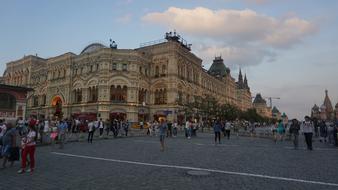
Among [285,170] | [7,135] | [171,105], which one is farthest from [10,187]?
[171,105]

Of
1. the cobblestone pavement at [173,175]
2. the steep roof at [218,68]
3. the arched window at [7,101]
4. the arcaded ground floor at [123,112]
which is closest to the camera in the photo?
the cobblestone pavement at [173,175]

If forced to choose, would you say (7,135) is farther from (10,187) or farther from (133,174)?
(133,174)

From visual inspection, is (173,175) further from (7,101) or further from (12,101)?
(12,101)

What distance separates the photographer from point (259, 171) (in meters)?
9.09

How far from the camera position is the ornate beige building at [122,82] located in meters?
46.2

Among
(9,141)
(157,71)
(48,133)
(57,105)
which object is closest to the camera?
(9,141)

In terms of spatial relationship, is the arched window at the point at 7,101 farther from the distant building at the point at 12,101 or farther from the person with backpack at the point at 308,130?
the person with backpack at the point at 308,130

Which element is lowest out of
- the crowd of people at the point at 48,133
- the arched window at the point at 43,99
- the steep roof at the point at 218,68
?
the crowd of people at the point at 48,133

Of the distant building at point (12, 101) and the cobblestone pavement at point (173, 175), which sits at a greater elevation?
the distant building at point (12, 101)

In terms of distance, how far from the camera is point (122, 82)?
4634 cm

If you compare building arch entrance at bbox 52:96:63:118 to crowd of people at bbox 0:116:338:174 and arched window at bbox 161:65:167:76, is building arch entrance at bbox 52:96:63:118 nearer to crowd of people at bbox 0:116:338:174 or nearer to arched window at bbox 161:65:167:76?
arched window at bbox 161:65:167:76

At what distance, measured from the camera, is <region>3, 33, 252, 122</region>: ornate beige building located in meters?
46.2

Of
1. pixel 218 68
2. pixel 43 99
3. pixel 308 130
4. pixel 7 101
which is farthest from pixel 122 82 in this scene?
pixel 218 68

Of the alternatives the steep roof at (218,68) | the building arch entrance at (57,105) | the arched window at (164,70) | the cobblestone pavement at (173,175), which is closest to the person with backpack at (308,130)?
the cobblestone pavement at (173,175)
